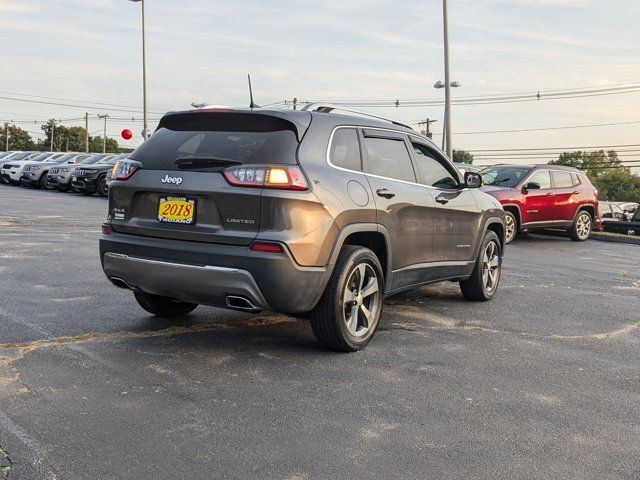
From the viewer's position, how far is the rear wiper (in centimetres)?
472

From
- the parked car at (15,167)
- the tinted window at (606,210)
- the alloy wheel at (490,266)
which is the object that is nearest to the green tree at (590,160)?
the tinted window at (606,210)

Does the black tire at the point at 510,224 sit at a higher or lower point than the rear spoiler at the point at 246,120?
lower

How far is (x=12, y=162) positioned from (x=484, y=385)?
101ft

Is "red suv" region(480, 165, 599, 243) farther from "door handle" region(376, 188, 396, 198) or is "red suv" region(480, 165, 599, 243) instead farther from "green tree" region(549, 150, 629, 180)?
"green tree" region(549, 150, 629, 180)

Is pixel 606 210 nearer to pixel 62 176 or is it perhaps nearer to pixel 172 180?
pixel 62 176

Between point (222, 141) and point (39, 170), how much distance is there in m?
26.4

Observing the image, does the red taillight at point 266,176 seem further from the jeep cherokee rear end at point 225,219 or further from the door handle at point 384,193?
the door handle at point 384,193

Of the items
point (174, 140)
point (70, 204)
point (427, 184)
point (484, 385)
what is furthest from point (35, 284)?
point (70, 204)

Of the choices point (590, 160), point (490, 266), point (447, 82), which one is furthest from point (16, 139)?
point (490, 266)

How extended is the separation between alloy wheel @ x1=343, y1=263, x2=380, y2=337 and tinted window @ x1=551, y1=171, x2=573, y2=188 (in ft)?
38.0

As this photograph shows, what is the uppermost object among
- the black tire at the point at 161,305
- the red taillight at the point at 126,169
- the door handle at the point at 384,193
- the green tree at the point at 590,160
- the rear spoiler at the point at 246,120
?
the green tree at the point at 590,160

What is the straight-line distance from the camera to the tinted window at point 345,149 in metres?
5.13

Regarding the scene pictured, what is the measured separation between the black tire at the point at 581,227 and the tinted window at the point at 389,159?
38.0 feet

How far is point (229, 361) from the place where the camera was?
480cm
